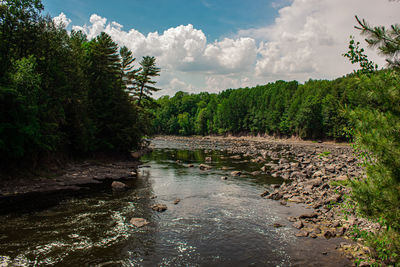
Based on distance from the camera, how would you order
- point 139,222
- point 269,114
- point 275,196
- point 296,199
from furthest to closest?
point 269,114, point 275,196, point 296,199, point 139,222

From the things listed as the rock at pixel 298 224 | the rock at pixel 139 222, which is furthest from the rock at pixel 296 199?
the rock at pixel 139 222

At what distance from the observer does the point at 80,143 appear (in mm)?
32094

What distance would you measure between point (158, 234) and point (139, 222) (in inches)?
73.0

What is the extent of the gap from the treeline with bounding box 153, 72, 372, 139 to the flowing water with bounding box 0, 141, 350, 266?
33800 millimetres

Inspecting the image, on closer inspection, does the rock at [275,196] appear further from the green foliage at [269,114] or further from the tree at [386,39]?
the green foliage at [269,114]

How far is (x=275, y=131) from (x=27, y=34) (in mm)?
101031

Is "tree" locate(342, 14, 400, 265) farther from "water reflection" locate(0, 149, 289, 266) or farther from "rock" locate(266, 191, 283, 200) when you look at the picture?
"rock" locate(266, 191, 283, 200)

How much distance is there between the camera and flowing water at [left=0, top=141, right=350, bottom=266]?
10.7 metres

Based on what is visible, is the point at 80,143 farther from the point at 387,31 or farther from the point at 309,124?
the point at 309,124

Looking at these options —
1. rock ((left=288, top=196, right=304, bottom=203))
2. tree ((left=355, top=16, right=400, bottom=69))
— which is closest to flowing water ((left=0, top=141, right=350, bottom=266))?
rock ((left=288, top=196, right=304, bottom=203))

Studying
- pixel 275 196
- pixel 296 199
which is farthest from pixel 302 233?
pixel 275 196

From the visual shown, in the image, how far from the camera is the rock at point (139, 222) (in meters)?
14.3

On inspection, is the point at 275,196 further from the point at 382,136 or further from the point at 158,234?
the point at 382,136

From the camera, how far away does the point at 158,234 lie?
13.2m
